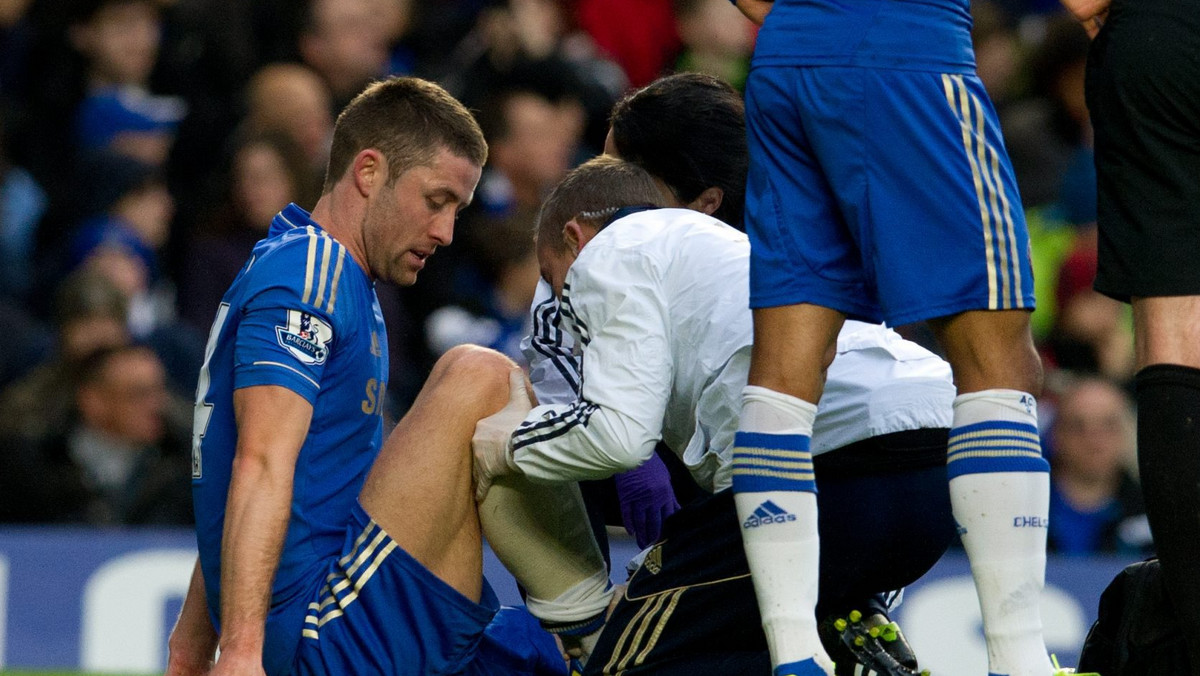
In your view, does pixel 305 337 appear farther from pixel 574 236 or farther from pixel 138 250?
pixel 138 250

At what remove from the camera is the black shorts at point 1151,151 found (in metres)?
3.27

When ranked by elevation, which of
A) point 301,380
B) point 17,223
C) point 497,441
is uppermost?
point 301,380

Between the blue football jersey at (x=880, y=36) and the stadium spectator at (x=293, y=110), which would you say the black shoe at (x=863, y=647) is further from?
the stadium spectator at (x=293, y=110)

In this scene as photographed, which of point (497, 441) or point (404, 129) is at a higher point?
point (404, 129)

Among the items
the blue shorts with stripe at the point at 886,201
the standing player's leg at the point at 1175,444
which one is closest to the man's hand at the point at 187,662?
the blue shorts with stripe at the point at 886,201

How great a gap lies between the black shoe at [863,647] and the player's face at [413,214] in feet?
4.21

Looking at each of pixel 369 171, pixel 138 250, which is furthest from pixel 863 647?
pixel 138 250

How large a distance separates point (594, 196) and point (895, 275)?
97cm

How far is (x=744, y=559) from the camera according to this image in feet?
12.0

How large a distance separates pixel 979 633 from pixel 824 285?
3.79 m

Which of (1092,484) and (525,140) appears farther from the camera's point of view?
(525,140)

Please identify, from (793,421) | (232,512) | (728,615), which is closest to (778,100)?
(793,421)

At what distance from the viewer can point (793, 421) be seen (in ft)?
10.7

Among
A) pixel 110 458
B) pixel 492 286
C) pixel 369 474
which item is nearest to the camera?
pixel 369 474
